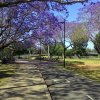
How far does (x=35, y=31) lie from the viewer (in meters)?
47.0

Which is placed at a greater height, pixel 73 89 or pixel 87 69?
pixel 87 69

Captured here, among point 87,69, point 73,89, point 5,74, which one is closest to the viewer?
point 73,89

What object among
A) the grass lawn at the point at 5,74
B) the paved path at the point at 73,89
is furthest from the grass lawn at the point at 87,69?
the grass lawn at the point at 5,74

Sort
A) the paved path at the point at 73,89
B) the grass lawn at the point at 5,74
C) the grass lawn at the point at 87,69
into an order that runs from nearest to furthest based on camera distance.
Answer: the paved path at the point at 73,89 → the grass lawn at the point at 5,74 → the grass lawn at the point at 87,69

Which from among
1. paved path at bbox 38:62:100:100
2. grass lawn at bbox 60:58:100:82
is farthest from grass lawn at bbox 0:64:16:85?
grass lawn at bbox 60:58:100:82

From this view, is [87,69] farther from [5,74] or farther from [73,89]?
[73,89]

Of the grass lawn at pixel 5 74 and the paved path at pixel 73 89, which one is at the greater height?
the grass lawn at pixel 5 74

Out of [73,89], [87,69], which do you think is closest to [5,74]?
[73,89]

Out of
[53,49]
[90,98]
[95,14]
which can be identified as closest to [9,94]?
[90,98]

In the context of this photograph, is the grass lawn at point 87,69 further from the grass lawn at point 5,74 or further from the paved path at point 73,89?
the grass lawn at point 5,74

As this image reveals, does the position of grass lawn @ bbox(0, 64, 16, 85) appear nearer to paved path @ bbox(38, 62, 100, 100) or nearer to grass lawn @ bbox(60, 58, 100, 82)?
paved path @ bbox(38, 62, 100, 100)

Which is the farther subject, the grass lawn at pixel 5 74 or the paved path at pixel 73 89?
the grass lawn at pixel 5 74

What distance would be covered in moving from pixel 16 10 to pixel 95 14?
18.3 m

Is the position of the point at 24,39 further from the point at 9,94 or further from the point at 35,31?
the point at 9,94
